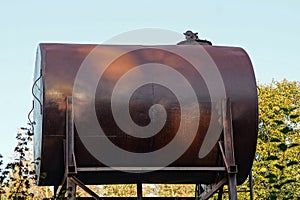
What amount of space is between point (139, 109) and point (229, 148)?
1594 mm

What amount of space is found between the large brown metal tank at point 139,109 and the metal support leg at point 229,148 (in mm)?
116

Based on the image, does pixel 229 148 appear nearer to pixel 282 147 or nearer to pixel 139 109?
pixel 139 109

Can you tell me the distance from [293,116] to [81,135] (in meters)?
5.40

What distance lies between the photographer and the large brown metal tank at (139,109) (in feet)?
33.8

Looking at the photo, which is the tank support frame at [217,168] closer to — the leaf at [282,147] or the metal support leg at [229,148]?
the metal support leg at [229,148]

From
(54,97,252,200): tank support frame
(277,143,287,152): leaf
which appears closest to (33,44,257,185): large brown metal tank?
(54,97,252,200): tank support frame

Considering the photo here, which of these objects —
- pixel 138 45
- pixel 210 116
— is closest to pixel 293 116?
pixel 210 116

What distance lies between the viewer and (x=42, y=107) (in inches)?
407

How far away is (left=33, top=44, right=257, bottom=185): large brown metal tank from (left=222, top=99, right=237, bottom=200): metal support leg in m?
0.12

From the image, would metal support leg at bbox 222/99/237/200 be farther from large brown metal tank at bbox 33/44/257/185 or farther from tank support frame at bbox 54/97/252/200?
large brown metal tank at bbox 33/44/257/185

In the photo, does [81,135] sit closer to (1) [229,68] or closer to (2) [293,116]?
(1) [229,68]

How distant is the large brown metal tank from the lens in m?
10.3

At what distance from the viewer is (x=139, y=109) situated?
10.3m

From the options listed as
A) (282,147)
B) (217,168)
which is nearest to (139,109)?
(217,168)
